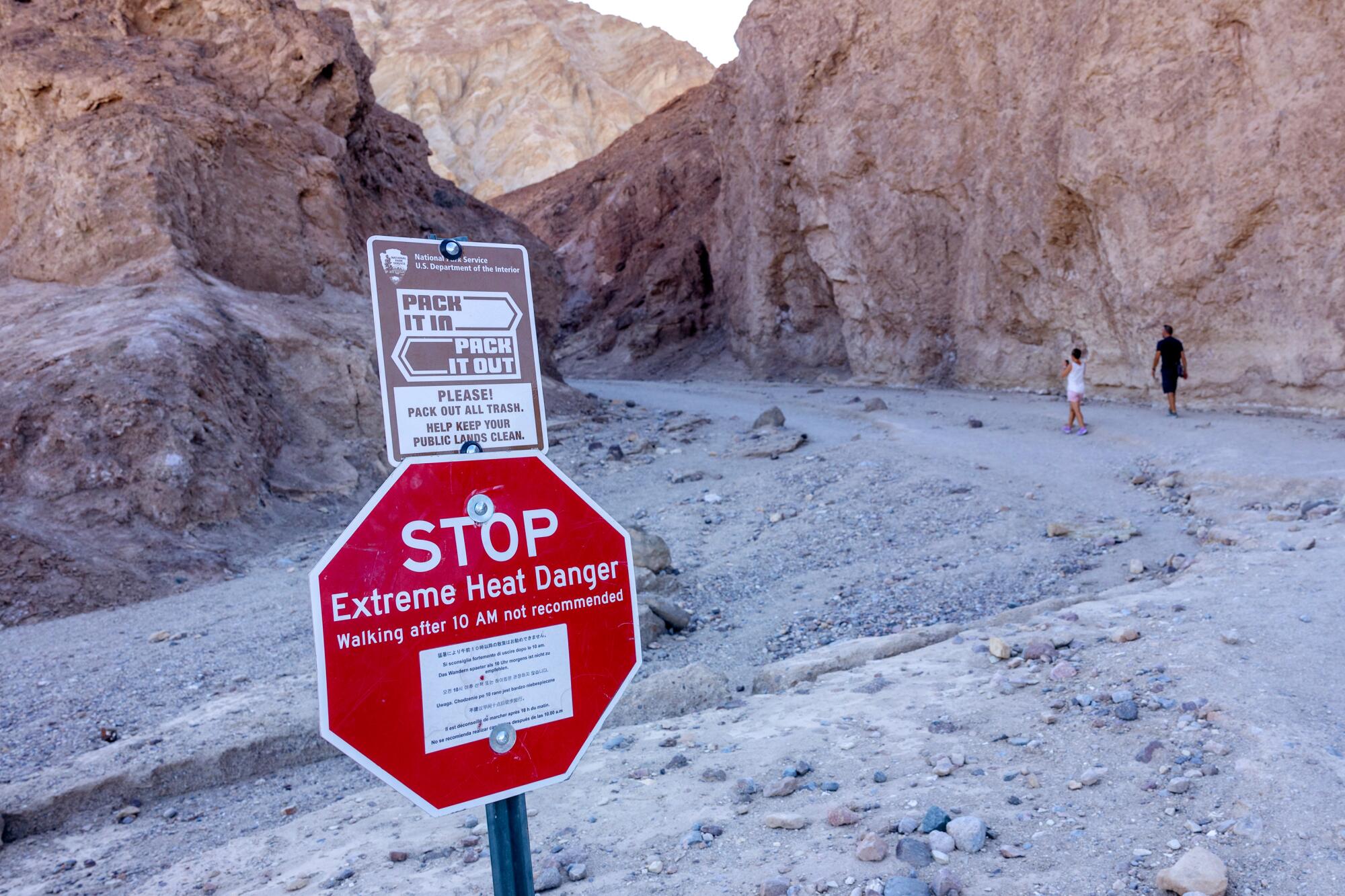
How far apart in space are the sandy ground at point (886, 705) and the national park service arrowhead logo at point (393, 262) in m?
2.09

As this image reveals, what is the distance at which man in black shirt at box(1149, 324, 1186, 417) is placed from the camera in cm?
1284

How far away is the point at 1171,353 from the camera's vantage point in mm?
12875

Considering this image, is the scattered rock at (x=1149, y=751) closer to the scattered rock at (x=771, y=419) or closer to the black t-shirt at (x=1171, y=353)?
the black t-shirt at (x=1171, y=353)

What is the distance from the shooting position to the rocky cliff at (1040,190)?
12.3 meters

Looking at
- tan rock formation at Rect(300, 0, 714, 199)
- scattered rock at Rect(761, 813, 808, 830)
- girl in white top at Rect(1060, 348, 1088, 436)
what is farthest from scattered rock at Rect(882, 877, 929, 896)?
tan rock formation at Rect(300, 0, 714, 199)

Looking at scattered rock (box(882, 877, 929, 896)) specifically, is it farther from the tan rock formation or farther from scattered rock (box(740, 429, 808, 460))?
the tan rock formation

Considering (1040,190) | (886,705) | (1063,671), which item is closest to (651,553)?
(886,705)

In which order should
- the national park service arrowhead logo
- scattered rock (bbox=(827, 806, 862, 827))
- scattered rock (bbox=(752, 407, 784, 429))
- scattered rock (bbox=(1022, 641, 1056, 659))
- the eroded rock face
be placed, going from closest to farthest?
the national park service arrowhead logo < scattered rock (bbox=(827, 806, 862, 827)) < scattered rock (bbox=(1022, 641, 1056, 659)) < scattered rock (bbox=(752, 407, 784, 429)) < the eroded rock face

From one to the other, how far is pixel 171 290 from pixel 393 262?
464 inches

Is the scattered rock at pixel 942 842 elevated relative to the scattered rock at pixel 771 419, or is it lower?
elevated

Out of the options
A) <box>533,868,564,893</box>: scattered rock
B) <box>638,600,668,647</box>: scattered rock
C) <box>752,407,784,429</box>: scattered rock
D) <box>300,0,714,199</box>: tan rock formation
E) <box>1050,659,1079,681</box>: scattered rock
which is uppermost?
<box>300,0,714,199</box>: tan rock formation

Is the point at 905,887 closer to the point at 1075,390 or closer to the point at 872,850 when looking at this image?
the point at 872,850

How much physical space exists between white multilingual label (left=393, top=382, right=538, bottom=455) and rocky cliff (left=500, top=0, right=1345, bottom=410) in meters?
12.9

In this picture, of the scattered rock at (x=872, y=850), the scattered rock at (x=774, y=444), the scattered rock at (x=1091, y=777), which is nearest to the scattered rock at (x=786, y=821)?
the scattered rock at (x=872, y=850)
